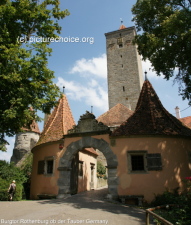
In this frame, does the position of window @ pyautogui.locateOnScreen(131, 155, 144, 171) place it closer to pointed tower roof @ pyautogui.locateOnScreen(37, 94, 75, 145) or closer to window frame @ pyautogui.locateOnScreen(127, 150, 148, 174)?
window frame @ pyautogui.locateOnScreen(127, 150, 148, 174)

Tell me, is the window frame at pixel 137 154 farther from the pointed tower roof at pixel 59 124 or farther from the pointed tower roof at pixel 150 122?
the pointed tower roof at pixel 59 124

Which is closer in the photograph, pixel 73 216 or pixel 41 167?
pixel 73 216

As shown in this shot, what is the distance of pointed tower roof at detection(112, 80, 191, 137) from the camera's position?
1084 cm

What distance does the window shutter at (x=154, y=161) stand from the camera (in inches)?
400

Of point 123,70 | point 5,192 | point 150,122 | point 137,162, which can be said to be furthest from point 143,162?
point 123,70

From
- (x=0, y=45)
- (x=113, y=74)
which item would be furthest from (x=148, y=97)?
(x=113, y=74)

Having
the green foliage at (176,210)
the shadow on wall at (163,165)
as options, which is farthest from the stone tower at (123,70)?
the green foliage at (176,210)

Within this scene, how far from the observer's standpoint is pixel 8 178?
547 inches

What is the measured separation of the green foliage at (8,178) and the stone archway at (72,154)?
10.3 feet

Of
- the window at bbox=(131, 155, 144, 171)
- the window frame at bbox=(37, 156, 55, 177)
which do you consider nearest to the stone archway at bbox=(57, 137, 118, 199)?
the window frame at bbox=(37, 156, 55, 177)

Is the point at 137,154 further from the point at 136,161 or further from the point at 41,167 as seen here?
the point at 41,167

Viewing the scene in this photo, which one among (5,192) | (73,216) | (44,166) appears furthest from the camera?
(44,166)

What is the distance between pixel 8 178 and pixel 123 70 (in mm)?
25426

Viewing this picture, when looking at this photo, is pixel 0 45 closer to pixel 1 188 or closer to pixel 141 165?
pixel 1 188
